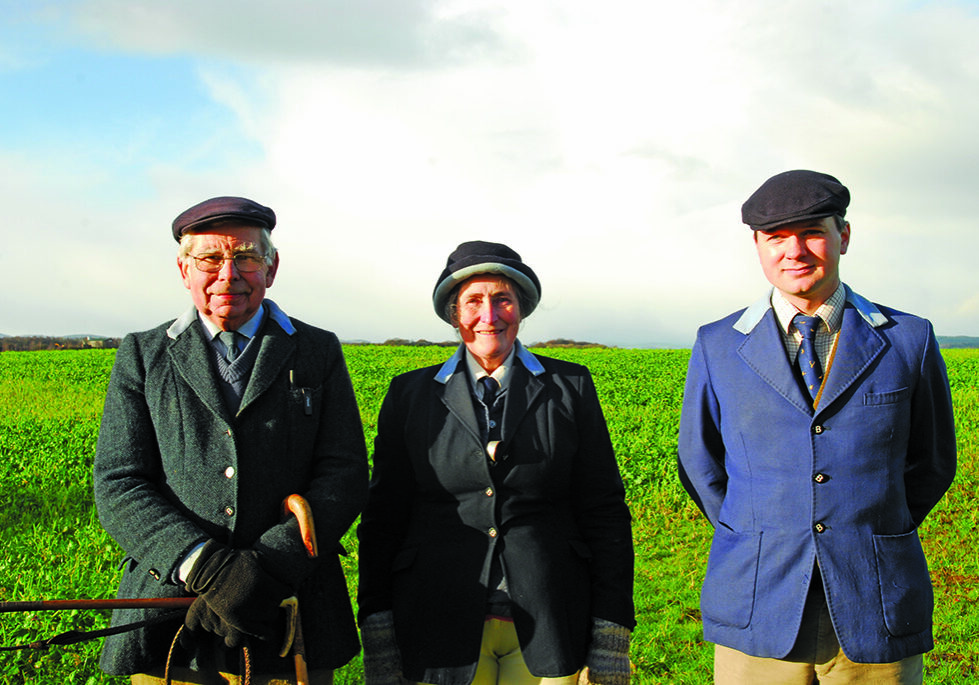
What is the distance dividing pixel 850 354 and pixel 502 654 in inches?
63.5

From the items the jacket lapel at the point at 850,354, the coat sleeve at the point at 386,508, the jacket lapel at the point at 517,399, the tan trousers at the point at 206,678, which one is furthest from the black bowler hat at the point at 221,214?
the jacket lapel at the point at 850,354

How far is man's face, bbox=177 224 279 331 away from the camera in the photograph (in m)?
2.56

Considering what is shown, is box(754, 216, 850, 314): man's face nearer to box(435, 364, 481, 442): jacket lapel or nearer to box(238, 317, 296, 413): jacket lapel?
box(435, 364, 481, 442): jacket lapel

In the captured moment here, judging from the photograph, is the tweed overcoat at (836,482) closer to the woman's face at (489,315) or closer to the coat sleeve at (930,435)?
the coat sleeve at (930,435)

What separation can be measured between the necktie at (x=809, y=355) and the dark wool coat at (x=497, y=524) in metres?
0.74

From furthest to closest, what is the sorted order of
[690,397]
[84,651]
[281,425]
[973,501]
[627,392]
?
[627,392] < [973,501] < [84,651] < [690,397] < [281,425]

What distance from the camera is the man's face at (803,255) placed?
103 inches

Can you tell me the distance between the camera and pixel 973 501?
28.5 ft

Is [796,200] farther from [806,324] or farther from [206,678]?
[206,678]

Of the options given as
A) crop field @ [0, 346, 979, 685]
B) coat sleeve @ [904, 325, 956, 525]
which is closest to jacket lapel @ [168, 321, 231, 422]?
coat sleeve @ [904, 325, 956, 525]

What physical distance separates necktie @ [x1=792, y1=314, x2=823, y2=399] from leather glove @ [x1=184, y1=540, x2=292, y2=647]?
6.28 feet

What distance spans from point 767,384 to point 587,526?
823 mm

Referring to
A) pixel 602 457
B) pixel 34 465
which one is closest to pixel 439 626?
pixel 602 457

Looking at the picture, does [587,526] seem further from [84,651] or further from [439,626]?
[84,651]
